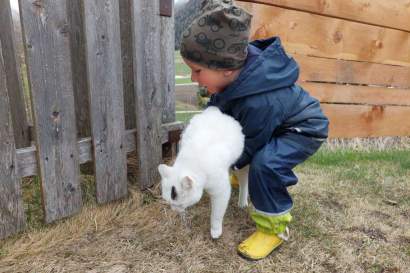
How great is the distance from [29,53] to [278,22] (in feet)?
8.26

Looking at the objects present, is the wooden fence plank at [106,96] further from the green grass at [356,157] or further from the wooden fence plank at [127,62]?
the green grass at [356,157]

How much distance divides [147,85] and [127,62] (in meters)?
0.26

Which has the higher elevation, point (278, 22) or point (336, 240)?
point (278, 22)

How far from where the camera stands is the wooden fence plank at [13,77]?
2.85 meters

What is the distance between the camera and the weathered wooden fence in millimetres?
2295

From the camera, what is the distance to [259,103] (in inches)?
90.8

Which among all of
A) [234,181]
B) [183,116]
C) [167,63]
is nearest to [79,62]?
[167,63]

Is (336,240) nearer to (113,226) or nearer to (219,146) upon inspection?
(219,146)

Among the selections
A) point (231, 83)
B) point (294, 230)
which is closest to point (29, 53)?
point (231, 83)

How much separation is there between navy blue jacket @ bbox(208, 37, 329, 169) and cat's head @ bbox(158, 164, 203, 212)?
0.47 metres

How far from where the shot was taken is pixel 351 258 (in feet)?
8.04

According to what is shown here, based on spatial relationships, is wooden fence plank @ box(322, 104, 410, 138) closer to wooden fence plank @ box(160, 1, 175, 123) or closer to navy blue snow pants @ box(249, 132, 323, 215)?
wooden fence plank @ box(160, 1, 175, 123)

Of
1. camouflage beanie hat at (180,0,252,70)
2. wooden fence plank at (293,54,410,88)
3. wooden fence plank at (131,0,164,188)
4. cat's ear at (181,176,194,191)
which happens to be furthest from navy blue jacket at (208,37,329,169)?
wooden fence plank at (293,54,410,88)

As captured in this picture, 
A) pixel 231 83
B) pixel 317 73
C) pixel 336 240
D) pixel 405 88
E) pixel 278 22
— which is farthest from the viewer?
pixel 405 88
